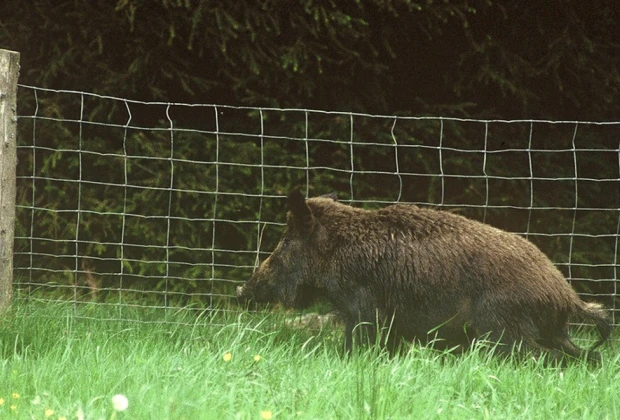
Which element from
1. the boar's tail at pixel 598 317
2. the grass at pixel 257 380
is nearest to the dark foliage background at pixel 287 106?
the grass at pixel 257 380

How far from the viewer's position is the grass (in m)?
3.91

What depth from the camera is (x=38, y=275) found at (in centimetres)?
721

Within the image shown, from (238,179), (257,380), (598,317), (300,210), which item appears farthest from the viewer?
(238,179)

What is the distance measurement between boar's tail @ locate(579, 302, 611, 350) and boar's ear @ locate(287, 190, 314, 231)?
157cm

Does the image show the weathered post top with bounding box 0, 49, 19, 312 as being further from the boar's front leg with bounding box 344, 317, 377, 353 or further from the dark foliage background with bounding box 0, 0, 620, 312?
the boar's front leg with bounding box 344, 317, 377, 353

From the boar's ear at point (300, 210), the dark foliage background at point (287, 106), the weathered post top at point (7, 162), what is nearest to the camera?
the boar's ear at point (300, 210)

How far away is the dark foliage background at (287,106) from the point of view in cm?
690

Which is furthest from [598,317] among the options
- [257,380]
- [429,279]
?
[257,380]

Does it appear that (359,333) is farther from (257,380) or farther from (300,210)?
(257,380)

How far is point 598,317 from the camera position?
17.7 ft

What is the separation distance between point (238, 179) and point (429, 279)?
6.92 feet

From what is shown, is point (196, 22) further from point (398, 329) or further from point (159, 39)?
point (398, 329)

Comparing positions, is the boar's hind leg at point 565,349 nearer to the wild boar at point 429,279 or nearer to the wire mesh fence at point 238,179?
the wild boar at point 429,279

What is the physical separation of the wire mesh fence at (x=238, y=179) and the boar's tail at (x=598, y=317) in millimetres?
1602
